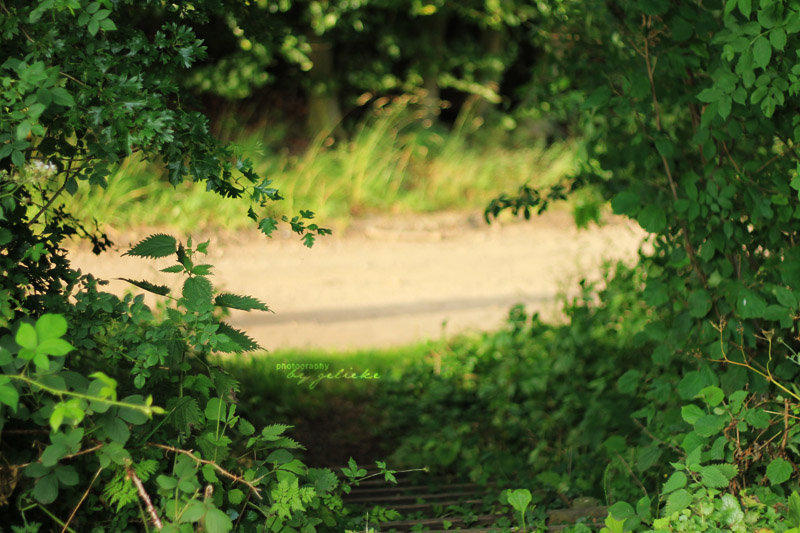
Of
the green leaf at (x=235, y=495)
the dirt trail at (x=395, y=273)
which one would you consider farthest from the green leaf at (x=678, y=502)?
the dirt trail at (x=395, y=273)

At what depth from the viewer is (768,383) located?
279 centimetres

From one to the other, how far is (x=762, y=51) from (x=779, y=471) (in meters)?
1.23

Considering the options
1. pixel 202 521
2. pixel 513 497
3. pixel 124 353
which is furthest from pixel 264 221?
pixel 513 497

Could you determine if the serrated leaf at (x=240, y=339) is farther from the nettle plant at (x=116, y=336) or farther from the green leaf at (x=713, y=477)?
the green leaf at (x=713, y=477)

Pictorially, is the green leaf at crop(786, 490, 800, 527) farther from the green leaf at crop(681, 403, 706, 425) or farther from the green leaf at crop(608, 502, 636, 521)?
the green leaf at crop(608, 502, 636, 521)

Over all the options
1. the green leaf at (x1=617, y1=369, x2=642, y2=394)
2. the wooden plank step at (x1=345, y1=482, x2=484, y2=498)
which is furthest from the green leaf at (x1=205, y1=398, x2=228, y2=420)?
the green leaf at (x1=617, y1=369, x2=642, y2=394)

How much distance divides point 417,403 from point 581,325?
1094 mm

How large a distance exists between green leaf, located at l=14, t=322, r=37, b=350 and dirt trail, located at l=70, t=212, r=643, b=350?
366 centimetres

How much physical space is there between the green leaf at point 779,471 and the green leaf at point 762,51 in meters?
1.16

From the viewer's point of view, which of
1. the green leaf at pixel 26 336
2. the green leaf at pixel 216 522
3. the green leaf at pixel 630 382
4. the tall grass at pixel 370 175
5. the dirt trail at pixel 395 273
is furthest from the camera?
the tall grass at pixel 370 175

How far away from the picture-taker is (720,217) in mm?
2967

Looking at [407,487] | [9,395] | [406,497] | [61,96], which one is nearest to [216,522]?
[9,395]

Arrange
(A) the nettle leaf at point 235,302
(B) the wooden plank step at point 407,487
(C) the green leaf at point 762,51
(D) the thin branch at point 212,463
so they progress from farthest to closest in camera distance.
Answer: (B) the wooden plank step at point 407,487 → (A) the nettle leaf at point 235,302 → (C) the green leaf at point 762,51 → (D) the thin branch at point 212,463

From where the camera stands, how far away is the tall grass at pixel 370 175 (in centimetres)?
813
